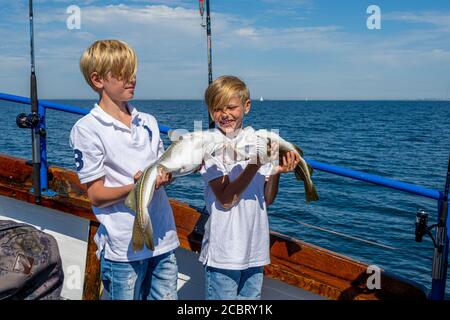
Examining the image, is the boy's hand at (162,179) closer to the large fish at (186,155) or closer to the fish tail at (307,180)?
the large fish at (186,155)

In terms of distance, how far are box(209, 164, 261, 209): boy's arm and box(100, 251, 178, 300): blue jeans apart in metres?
0.45

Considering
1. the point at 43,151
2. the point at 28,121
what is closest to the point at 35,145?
the point at 43,151

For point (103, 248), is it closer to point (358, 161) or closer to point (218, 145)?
point (218, 145)

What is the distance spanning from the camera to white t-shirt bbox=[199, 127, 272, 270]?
2.77 metres

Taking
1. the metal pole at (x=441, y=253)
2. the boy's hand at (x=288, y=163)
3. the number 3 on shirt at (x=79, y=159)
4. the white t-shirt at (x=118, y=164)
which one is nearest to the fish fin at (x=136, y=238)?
the white t-shirt at (x=118, y=164)

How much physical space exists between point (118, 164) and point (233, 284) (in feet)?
3.05

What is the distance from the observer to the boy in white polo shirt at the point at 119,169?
2.57 m

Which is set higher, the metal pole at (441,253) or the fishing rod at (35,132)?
the fishing rod at (35,132)

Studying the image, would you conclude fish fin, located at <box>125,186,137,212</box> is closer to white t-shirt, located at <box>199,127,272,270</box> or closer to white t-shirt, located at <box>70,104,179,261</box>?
white t-shirt, located at <box>70,104,179,261</box>

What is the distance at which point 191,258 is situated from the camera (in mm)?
3811

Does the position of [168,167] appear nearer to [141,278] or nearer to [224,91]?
[224,91]

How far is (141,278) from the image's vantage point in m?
2.79

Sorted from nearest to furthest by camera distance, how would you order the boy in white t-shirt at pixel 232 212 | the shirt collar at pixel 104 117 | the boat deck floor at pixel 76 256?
the shirt collar at pixel 104 117 → the boy in white t-shirt at pixel 232 212 → the boat deck floor at pixel 76 256

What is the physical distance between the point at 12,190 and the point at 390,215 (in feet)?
36.5
